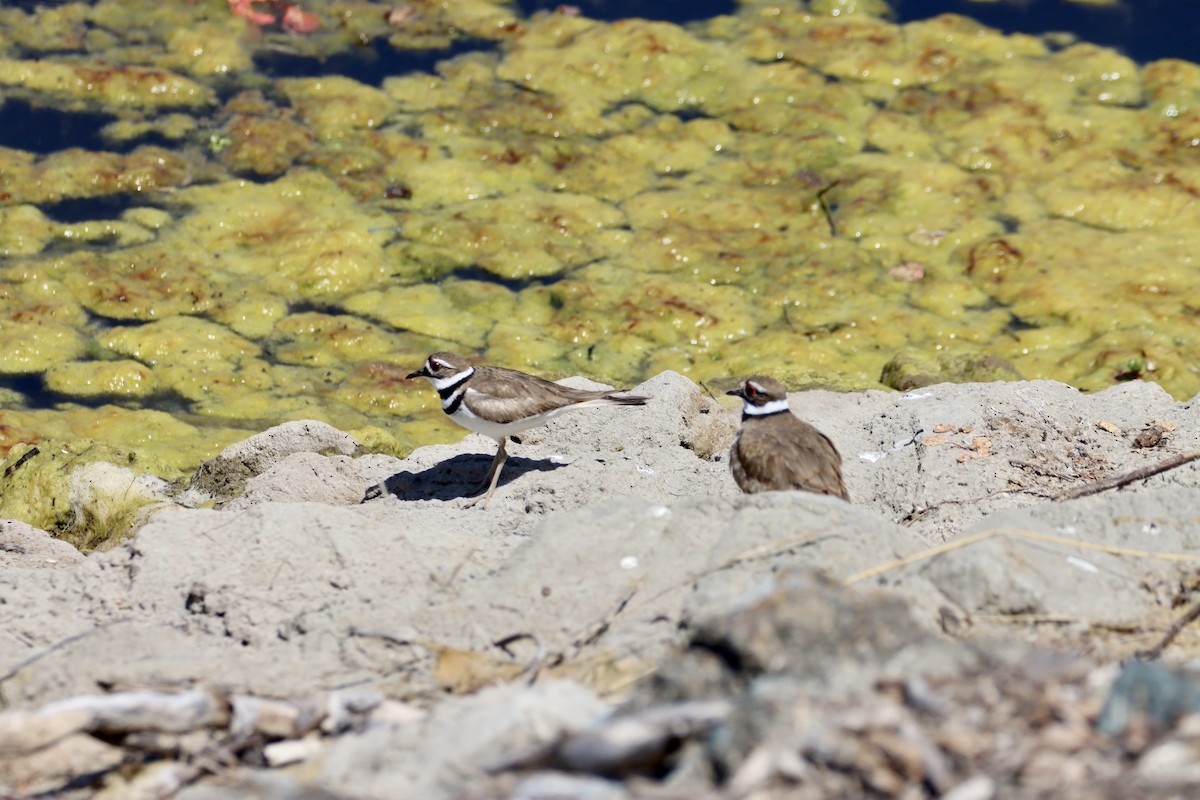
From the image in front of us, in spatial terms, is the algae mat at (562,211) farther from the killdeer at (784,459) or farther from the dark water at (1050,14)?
the killdeer at (784,459)

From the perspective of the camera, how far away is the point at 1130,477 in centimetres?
479

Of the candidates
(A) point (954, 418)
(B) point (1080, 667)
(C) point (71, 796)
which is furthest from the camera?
(A) point (954, 418)

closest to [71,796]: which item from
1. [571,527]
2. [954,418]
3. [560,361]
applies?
[571,527]

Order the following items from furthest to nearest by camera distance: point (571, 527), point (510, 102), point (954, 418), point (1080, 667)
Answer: point (510, 102) → point (954, 418) → point (571, 527) → point (1080, 667)

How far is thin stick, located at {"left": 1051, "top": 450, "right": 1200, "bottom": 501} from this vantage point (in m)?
4.80

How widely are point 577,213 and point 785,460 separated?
482 cm

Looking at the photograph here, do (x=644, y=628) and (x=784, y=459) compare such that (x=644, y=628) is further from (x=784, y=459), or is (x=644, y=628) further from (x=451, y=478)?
(x=451, y=478)

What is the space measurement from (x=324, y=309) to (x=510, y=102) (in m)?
2.99

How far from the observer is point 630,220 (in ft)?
31.2

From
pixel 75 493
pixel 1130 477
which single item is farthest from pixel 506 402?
pixel 1130 477

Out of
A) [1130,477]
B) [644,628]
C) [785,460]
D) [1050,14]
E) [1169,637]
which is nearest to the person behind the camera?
[1169,637]

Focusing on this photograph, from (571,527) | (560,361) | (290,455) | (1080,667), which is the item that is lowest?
(560,361)

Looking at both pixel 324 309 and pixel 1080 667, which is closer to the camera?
pixel 1080 667

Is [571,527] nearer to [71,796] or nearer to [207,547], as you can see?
[207,547]
